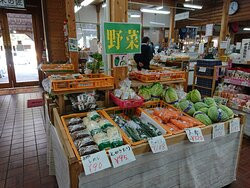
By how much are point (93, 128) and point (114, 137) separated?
0.77 feet

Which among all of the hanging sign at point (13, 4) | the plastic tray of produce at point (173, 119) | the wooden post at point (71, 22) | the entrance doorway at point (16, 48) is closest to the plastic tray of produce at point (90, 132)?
the plastic tray of produce at point (173, 119)

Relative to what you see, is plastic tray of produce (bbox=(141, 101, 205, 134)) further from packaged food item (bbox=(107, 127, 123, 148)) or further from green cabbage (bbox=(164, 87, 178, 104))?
packaged food item (bbox=(107, 127, 123, 148))

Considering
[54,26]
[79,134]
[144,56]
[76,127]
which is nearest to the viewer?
[79,134]

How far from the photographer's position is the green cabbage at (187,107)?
1909 millimetres

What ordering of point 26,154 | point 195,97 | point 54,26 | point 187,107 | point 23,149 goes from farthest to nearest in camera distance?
point 54,26 < point 23,149 < point 26,154 < point 195,97 < point 187,107

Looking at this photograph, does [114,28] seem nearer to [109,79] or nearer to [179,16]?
[109,79]

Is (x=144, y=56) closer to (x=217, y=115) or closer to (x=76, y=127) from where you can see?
(x=217, y=115)

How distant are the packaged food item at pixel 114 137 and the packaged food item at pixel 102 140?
0.03m

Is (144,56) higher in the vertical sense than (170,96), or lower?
higher

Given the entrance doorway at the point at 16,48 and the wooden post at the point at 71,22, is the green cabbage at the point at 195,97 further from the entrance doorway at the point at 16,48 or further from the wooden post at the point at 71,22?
the entrance doorway at the point at 16,48

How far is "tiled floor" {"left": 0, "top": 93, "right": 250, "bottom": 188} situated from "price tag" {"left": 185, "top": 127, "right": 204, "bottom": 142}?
3.31ft

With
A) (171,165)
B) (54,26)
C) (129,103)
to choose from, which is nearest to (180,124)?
(171,165)

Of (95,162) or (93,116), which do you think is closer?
(95,162)

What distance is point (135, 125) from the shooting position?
1.69 meters
